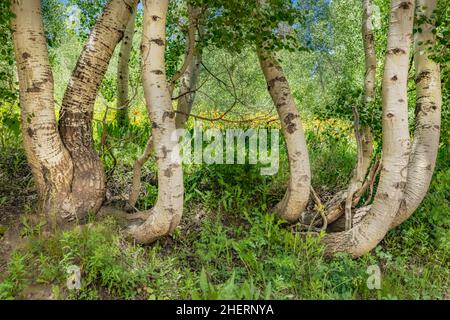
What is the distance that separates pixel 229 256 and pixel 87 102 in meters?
1.97

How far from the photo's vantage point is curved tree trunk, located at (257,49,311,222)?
4.08 meters

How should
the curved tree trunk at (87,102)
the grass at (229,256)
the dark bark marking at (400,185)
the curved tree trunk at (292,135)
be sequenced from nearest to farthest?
1. the grass at (229,256)
2. the dark bark marking at (400,185)
3. the curved tree trunk at (87,102)
4. the curved tree trunk at (292,135)

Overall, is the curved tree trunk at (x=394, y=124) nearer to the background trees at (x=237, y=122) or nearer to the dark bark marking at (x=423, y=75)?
the background trees at (x=237, y=122)

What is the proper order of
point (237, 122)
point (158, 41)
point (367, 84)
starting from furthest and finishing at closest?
1. point (367, 84)
2. point (237, 122)
3. point (158, 41)

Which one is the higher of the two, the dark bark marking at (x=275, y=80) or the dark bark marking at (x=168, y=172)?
the dark bark marking at (x=275, y=80)

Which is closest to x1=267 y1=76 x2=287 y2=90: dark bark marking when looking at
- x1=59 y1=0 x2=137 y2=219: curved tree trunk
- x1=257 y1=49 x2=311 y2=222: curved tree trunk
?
x1=257 y1=49 x2=311 y2=222: curved tree trunk

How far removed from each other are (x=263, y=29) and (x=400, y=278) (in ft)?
8.46

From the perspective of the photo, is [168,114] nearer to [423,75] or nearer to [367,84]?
[367,84]

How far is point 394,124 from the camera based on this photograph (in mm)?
3645

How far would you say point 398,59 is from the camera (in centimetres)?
360

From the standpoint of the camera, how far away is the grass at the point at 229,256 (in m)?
3.10

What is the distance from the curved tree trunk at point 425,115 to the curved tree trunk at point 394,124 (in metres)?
0.39

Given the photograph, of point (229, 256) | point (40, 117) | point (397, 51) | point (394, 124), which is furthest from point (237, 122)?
point (40, 117)

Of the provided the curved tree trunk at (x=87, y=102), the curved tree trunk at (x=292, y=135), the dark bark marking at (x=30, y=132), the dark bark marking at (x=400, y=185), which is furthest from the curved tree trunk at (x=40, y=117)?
the dark bark marking at (x=400, y=185)
